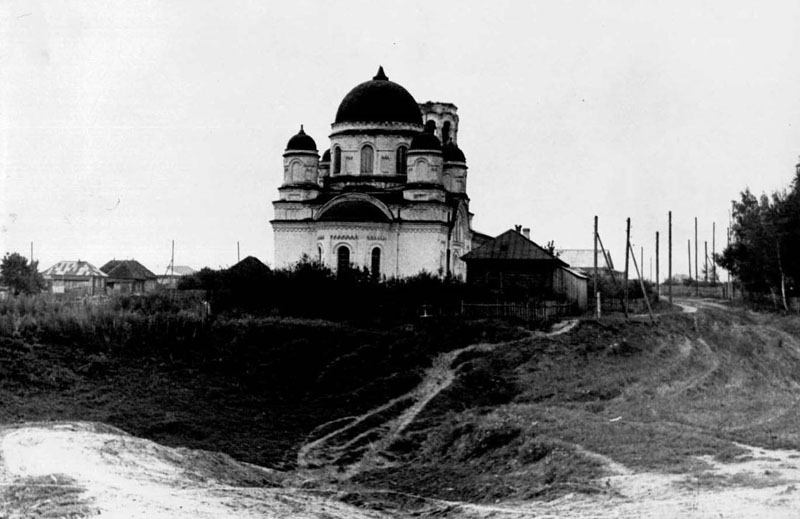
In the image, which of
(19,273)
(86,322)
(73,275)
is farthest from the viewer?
(73,275)

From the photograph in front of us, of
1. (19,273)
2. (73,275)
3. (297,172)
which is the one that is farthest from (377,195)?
(73,275)

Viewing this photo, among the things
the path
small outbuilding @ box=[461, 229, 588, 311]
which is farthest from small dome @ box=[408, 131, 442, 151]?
the path

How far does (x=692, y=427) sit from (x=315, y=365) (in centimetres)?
1313

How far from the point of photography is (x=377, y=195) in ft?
146

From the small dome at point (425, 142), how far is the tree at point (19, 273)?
2741 centimetres

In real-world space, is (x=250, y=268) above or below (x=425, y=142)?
below

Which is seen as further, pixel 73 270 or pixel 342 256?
pixel 73 270

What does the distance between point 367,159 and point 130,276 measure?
38.2 meters

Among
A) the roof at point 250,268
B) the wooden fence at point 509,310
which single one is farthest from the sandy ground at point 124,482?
the roof at point 250,268

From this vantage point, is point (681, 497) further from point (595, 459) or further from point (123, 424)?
point (123, 424)

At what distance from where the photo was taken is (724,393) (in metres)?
22.2

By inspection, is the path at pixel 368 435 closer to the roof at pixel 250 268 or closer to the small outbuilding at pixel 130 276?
the roof at pixel 250 268

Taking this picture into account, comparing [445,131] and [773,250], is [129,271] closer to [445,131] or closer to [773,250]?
[445,131]

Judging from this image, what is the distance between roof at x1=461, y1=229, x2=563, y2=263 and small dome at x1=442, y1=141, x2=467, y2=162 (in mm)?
10580
